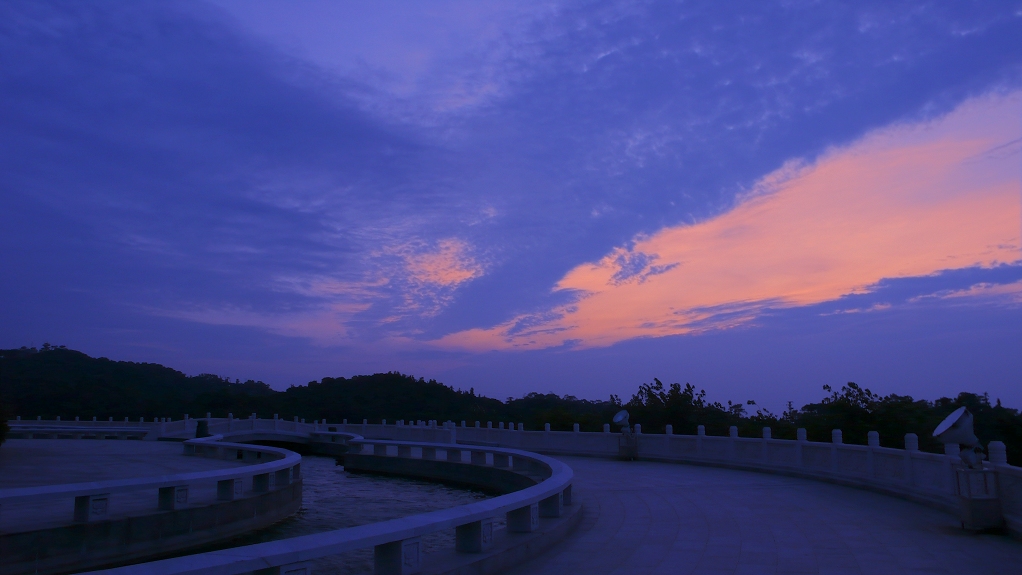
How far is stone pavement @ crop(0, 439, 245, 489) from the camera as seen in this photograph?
16125 mm

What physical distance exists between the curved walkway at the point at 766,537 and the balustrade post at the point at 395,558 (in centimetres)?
174

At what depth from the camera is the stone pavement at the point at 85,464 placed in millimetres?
16125

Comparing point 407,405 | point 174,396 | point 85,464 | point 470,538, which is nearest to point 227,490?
point 470,538

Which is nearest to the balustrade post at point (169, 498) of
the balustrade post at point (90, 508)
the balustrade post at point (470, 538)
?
the balustrade post at point (90, 508)

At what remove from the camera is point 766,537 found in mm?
10172

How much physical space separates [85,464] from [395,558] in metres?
17.0

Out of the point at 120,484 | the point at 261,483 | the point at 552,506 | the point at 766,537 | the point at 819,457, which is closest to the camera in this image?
the point at 766,537

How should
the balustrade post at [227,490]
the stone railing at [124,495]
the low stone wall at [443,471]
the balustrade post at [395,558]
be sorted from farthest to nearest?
1. the low stone wall at [443,471]
2. the balustrade post at [227,490]
3. the stone railing at [124,495]
4. the balustrade post at [395,558]

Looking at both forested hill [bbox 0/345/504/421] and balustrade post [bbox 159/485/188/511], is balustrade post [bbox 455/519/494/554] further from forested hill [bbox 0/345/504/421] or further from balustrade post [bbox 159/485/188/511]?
forested hill [bbox 0/345/504/421]

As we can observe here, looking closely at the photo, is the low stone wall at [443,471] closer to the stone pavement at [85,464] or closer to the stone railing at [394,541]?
the stone railing at [394,541]

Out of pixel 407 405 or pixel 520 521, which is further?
pixel 407 405

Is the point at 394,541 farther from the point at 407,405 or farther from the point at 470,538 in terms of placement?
the point at 407,405

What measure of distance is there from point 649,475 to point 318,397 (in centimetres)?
8012

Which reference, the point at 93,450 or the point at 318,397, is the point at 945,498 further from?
the point at 318,397
